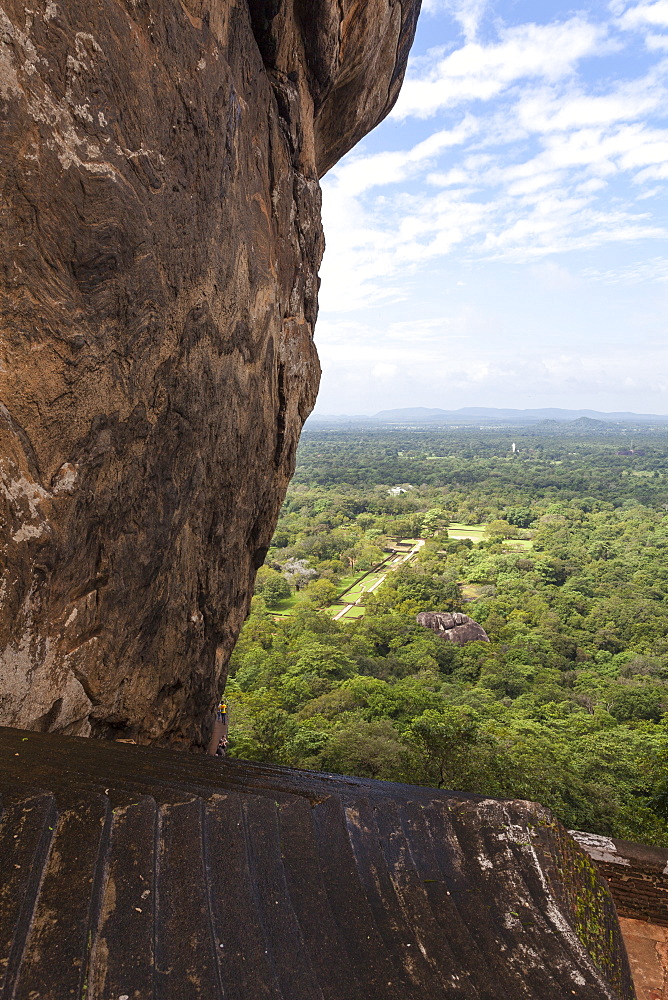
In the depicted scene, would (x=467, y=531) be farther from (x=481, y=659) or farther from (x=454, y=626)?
(x=481, y=659)

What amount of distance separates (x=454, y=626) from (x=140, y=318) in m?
28.9

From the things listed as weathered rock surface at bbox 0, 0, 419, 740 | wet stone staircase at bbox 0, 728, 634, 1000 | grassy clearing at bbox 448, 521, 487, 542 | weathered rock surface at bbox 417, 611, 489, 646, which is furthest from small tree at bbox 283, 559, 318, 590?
wet stone staircase at bbox 0, 728, 634, 1000

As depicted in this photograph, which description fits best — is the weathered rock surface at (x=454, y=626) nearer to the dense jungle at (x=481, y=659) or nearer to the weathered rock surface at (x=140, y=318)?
the dense jungle at (x=481, y=659)

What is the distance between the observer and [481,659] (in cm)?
2614

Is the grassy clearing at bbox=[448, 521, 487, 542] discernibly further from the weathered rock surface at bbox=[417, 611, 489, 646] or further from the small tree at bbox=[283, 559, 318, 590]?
the weathered rock surface at bbox=[417, 611, 489, 646]

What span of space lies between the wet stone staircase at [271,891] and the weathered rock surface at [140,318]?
106cm

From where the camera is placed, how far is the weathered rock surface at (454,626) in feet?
95.0

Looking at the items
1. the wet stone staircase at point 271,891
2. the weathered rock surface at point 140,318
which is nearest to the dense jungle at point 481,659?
the weathered rock surface at point 140,318

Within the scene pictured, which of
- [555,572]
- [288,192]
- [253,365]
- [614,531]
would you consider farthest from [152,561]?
[614,531]

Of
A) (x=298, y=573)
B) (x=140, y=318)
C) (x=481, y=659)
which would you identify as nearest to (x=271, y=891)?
(x=140, y=318)

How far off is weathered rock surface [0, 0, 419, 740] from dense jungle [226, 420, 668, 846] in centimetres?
902

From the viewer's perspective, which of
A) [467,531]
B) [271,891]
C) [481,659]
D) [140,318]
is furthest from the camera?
[467,531]

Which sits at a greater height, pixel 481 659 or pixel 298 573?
pixel 481 659

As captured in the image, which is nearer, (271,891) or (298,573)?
(271,891)
